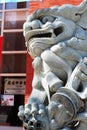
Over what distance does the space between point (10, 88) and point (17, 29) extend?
1.15 meters

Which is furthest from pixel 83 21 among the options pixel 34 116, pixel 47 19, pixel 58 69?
pixel 34 116

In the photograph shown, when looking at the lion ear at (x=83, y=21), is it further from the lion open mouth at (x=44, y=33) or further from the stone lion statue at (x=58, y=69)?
the lion open mouth at (x=44, y=33)

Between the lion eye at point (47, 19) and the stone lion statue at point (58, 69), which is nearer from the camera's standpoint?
the stone lion statue at point (58, 69)

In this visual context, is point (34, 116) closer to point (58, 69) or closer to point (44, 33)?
point (58, 69)

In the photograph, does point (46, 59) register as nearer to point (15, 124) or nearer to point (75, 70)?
point (75, 70)

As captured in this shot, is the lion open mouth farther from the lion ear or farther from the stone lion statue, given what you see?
the lion ear

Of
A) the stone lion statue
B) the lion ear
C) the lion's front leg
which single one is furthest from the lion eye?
the lion's front leg

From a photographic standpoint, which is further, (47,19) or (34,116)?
(47,19)

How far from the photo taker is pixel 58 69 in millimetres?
2379

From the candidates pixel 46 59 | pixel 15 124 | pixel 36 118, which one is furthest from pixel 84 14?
pixel 15 124

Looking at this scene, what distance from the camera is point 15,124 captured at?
24.0 feet

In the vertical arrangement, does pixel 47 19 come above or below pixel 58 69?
above

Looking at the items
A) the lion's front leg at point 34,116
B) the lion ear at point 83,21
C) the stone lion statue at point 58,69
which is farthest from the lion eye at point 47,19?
the lion's front leg at point 34,116

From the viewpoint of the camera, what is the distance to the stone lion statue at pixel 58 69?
2230 millimetres
